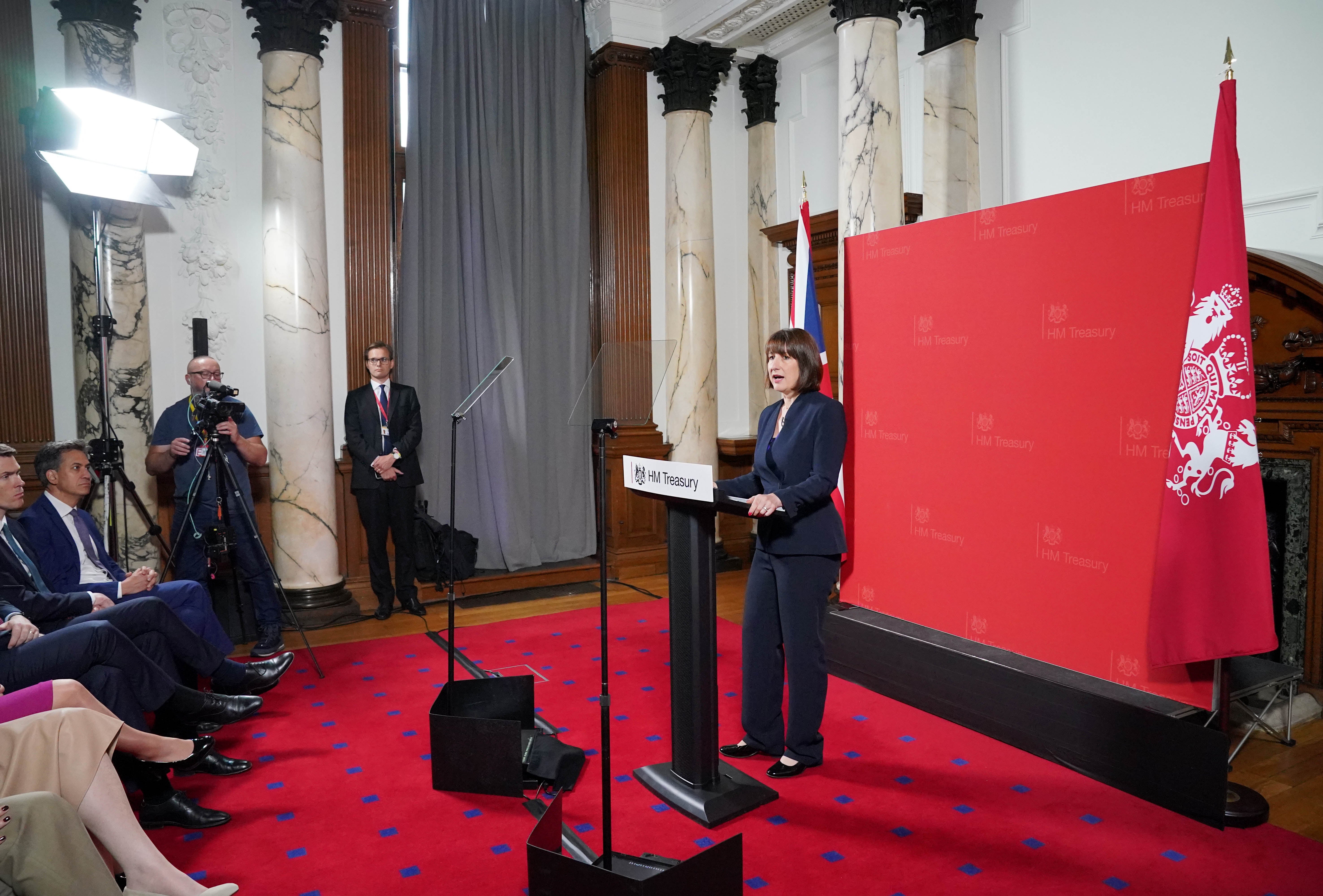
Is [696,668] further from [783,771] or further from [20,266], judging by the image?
[20,266]

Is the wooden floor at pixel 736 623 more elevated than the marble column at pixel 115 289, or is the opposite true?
the marble column at pixel 115 289

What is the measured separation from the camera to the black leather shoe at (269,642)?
14.9 ft

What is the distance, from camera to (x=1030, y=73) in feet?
16.6

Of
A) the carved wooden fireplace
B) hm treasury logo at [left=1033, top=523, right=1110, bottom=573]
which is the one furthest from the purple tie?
the carved wooden fireplace

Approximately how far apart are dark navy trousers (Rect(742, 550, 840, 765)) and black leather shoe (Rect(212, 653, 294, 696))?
1923 millimetres

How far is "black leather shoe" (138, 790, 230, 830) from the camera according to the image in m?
2.68

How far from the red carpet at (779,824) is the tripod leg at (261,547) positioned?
437mm

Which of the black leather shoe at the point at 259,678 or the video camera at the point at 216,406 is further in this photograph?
the video camera at the point at 216,406

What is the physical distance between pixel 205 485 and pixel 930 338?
356cm

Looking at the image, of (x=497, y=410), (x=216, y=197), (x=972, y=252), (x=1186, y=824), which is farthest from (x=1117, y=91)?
(x=216, y=197)

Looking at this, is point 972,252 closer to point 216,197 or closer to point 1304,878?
point 1304,878

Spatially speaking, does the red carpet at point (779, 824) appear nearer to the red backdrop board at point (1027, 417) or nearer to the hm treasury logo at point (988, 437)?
the red backdrop board at point (1027, 417)

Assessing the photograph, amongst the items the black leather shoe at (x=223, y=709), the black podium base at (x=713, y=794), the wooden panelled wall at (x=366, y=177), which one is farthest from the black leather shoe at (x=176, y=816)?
the wooden panelled wall at (x=366, y=177)

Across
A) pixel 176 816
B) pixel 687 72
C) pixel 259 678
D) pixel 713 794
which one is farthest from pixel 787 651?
pixel 687 72
